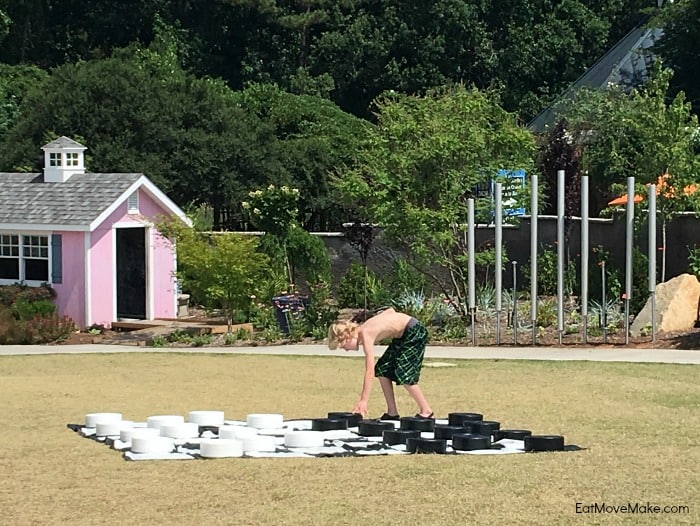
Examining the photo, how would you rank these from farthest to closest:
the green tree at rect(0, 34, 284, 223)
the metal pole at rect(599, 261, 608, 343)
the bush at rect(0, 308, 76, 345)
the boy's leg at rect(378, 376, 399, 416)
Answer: the green tree at rect(0, 34, 284, 223)
the bush at rect(0, 308, 76, 345)
the metal pole at rect(599, 261, 608, 343)
the boy's leg at rect(378, 376, 399, 416)

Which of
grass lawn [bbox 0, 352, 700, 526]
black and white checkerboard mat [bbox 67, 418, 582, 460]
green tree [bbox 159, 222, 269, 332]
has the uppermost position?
green tree [bbox 159, 222, 269, 332]

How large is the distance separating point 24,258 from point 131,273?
2.31 m

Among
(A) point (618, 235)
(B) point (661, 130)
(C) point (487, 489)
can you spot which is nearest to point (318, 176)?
(A) point (618, 235)

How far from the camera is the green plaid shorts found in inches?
559

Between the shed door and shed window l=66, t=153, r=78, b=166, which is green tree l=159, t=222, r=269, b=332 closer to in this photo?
the shed door

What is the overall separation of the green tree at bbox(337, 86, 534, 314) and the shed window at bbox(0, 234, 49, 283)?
662 cm

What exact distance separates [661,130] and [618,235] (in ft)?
11.6

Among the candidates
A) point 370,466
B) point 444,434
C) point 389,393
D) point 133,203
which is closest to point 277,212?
point 133,203

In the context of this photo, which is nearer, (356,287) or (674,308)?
(674,308)

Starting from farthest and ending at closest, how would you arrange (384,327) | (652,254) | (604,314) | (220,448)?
1. (604,314)
2. (652,254)
3. (384,327)
4. (220,448)

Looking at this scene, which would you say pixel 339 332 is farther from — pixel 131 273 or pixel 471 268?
pixel 131 273

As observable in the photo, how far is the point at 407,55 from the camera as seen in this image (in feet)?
206

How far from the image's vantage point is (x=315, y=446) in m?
12.7

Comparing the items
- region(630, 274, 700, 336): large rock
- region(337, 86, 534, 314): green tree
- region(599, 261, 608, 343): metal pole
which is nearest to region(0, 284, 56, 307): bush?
region(337, 86, 534, 314): green tree
